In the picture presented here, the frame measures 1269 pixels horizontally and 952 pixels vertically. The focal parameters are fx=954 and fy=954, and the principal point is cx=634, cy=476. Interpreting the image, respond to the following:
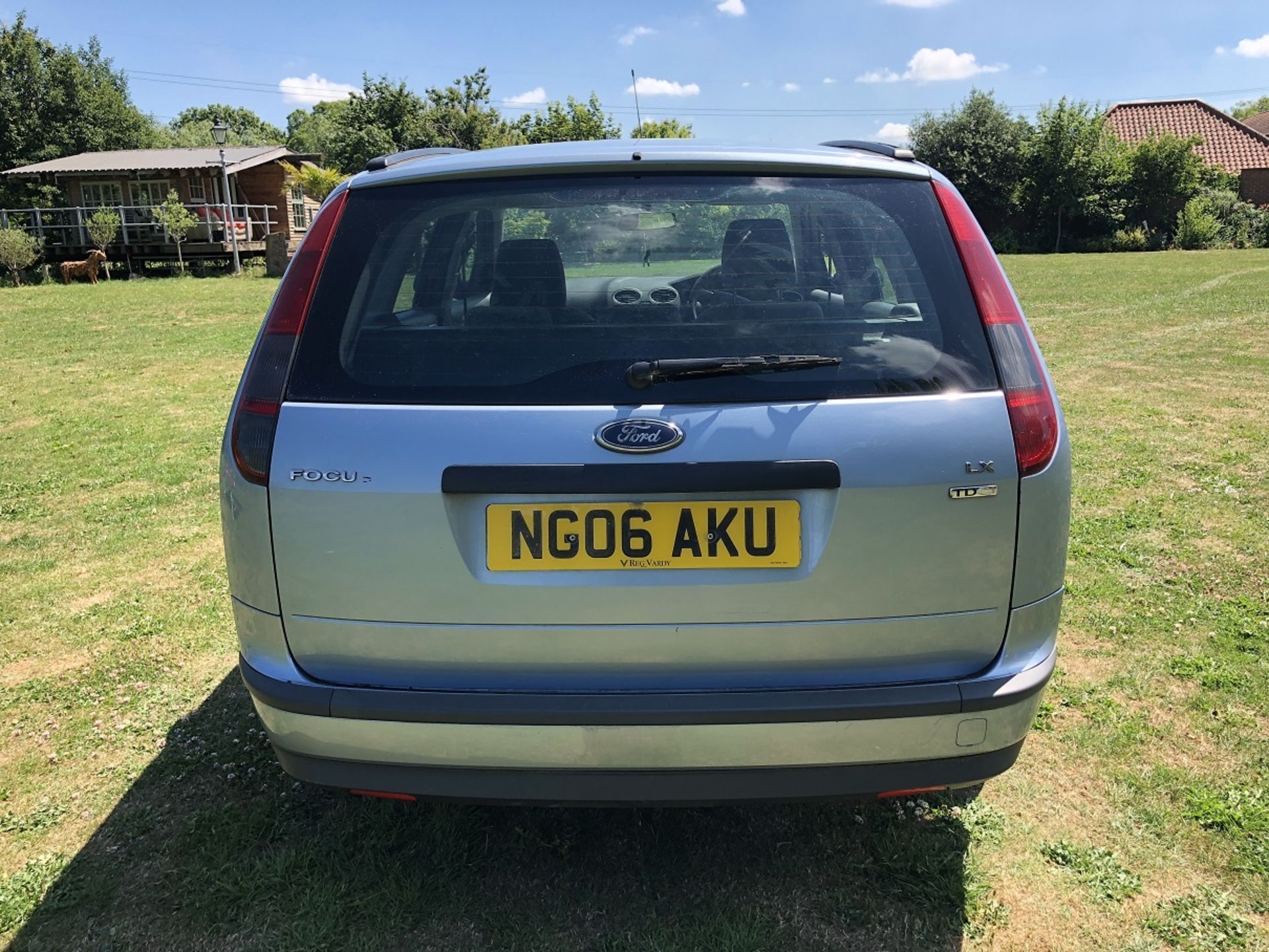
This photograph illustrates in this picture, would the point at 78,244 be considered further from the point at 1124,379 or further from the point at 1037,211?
the point at 1037,211

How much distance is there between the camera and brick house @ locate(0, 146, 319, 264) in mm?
29281

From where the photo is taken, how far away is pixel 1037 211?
1567 inches

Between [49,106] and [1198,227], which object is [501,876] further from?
[49,106]

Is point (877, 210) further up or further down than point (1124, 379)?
further up

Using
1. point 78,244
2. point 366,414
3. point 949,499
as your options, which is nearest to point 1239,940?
point 949,499

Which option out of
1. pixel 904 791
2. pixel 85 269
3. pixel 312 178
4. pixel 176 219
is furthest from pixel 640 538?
pixel 312 178

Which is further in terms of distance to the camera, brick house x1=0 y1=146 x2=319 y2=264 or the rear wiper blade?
brick house x1=0 y1=146 x2=319 y2=264

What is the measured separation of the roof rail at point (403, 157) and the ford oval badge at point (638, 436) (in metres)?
0.93

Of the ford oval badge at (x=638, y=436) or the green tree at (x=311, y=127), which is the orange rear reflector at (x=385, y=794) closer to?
the ford oval badge at (x=638, y=436)

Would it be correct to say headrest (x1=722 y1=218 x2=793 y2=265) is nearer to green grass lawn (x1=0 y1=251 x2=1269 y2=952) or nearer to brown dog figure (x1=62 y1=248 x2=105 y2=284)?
green grass lawn (x1=0 y1=251 x2=1269 y2=952)

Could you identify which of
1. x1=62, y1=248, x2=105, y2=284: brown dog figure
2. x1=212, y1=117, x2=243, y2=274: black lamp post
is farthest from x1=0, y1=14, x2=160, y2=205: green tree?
x1=62, y1=248, x2=105, y2=284: brown dog figure

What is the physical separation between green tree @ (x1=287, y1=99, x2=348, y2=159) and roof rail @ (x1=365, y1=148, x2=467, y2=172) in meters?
95.7

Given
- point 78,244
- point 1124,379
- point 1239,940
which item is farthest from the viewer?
point 78,244

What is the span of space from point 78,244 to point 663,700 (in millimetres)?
33566
